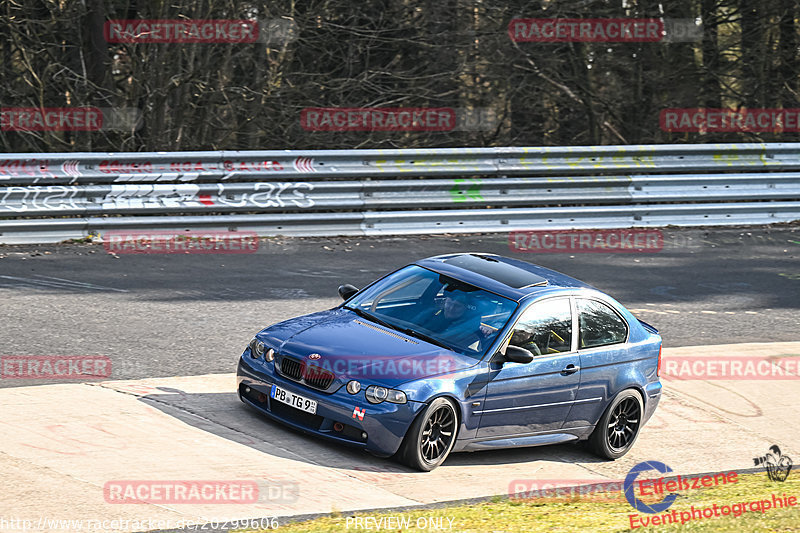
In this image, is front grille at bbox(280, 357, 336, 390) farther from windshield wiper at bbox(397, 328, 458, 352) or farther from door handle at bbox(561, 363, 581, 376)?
door handle at bbox(561, 363, 581, 376)

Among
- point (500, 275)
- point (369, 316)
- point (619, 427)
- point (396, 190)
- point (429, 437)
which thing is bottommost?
point (619, 427)

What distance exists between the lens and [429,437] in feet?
25.0

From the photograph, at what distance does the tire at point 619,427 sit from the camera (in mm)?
8750

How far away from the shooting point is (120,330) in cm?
1010

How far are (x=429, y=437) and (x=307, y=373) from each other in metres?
1.00

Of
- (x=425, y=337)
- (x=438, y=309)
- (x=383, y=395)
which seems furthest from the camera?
(x=438, y=309)

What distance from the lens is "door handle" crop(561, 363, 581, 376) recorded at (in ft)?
27.5

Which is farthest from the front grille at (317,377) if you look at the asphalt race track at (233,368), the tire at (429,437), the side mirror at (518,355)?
the side mirror at (518,355)

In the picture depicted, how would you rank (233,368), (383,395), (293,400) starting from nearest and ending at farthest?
(383,395) < (293,400) < (233,368)

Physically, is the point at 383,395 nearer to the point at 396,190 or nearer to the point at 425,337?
the point at 425,337

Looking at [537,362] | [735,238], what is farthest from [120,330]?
[735,238]

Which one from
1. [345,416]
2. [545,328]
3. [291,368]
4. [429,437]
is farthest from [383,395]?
[545,328]

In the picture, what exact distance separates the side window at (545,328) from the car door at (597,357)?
13 centimetres

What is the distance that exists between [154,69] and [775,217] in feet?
35.2
